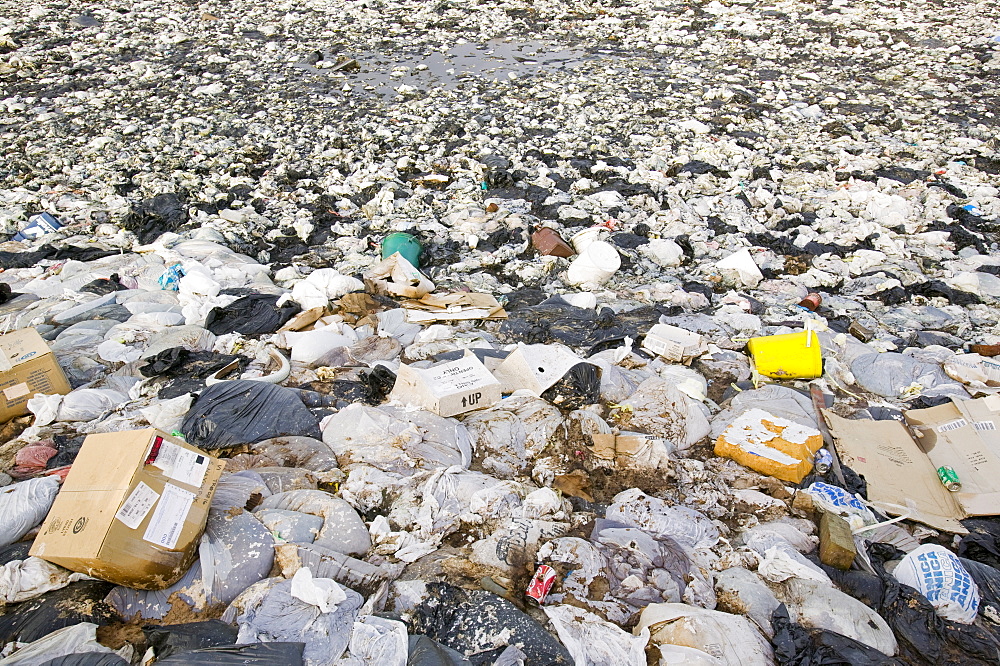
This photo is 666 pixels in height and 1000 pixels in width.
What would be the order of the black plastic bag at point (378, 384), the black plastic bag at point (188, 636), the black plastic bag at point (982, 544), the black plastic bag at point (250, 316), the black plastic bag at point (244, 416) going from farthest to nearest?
1. the black plastic bag at point (250, 316)
2. the black plastic bag at point (378, 384)
3. the black plastic bag at point (244, 416)
4. the black plastic bag at point (982, 544)
5. the black plastic bag at point (188, 636)

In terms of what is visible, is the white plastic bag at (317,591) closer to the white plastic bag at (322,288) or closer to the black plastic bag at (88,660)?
the black plastic bag at (88,660)

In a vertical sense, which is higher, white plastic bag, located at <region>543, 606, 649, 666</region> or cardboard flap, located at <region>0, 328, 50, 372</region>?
cardboard flap, located at <region>0, 328, 50, 372</region>

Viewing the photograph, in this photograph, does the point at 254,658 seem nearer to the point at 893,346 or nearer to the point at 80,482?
the point at 80,482

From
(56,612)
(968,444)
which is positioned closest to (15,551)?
(56,612)

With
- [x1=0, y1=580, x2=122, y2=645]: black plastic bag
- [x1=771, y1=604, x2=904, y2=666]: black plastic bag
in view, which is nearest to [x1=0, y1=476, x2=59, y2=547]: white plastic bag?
[x1=0, y1=580, x2=122, y2=645]: black plastic bag

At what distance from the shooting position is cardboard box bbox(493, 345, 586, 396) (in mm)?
2943

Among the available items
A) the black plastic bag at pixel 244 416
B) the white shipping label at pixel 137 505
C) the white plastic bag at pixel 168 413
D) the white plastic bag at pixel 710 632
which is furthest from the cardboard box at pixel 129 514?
the white plastic bag at pixel 710 632

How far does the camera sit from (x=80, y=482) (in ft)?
5.87

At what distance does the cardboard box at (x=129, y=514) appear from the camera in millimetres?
1665

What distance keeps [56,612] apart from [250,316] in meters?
2.08

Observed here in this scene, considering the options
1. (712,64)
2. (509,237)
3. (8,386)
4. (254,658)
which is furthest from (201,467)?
(712,64)

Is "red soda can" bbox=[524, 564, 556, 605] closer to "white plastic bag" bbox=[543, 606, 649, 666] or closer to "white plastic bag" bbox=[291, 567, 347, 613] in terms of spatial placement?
"white plastic bag" bbox=[543, 606, 649, 666]

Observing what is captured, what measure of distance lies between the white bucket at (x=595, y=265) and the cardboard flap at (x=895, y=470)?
175cm

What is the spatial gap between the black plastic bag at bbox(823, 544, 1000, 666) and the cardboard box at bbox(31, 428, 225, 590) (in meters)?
2.17
